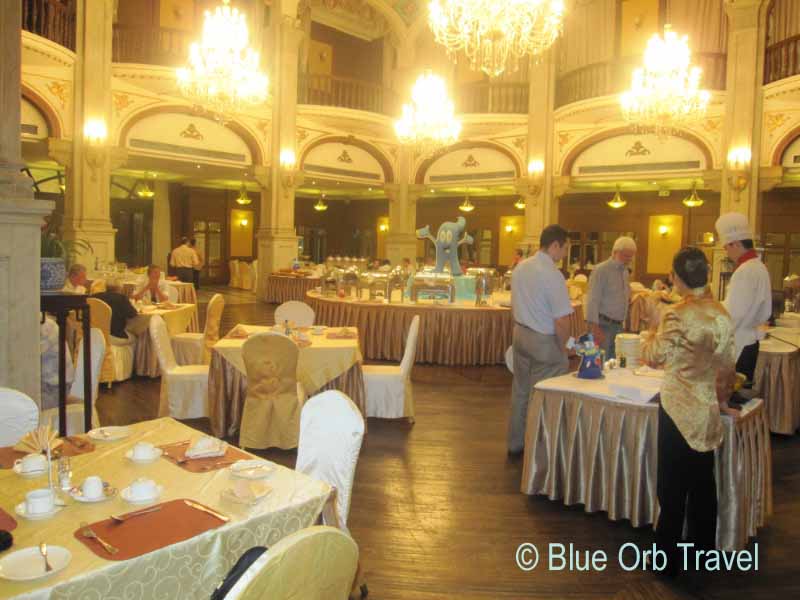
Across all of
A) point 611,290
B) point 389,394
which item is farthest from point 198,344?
point 611,290

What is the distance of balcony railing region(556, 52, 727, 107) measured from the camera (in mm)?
12156

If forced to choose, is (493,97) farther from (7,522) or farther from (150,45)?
(7,522)

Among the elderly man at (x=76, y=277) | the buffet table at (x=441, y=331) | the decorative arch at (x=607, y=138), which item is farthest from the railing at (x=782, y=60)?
the elderly man at (x=76, y=277)

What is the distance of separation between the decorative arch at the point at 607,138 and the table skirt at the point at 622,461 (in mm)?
10415

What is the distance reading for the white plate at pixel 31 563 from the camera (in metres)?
1.57

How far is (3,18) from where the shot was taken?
3.48 meters

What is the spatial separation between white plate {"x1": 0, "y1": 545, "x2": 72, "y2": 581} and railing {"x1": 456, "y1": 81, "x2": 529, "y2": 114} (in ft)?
46.3

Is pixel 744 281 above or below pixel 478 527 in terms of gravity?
above

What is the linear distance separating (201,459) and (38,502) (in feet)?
1.98

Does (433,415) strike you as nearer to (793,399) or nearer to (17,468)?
(793,399)

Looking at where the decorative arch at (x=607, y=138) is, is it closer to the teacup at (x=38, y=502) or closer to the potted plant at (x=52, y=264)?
the potted plant at (x=52, y=264)

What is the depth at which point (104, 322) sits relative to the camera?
6.20 metres

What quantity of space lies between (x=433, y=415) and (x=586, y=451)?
234 cm

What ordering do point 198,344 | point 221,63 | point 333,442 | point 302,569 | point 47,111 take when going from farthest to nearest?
1. point 47,111
2. point 221,63
3. point 198,344
4. point 333,442
5. point 302,569
